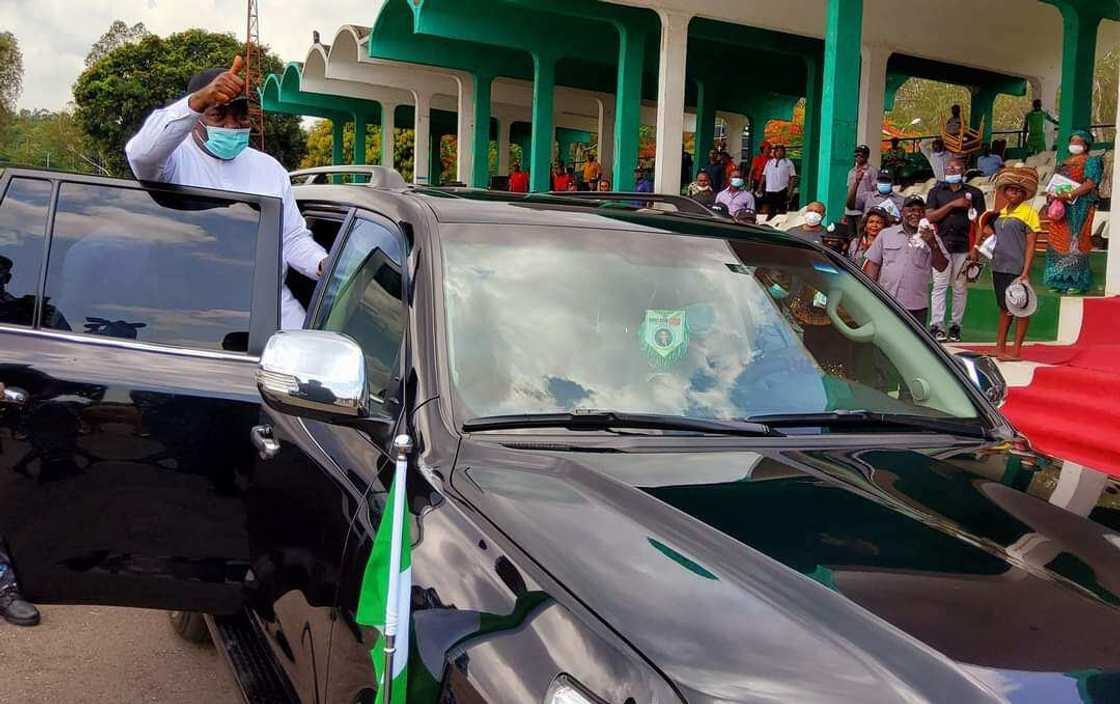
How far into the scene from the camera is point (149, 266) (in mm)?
3482

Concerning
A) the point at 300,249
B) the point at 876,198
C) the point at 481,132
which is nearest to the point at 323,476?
the point at 300,249

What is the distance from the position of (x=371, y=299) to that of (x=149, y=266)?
0.99 m

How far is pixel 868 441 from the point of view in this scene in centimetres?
252

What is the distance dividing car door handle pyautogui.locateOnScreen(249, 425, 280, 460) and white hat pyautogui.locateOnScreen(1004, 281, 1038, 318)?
7.63 meters

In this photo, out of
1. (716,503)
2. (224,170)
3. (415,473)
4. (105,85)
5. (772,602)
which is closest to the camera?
(772,602)

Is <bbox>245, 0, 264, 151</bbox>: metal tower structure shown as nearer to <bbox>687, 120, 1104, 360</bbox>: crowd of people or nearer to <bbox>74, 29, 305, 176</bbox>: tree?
<bbox>74, 29, 305, 176</bbox>: tree

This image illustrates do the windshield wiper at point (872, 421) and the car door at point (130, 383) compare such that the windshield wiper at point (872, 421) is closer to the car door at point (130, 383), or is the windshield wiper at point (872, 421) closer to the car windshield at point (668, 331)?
the car windshield at point (668, 331)

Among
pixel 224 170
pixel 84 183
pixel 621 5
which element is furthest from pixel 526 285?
pixel 621 5

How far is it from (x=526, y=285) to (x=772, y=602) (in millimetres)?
1250

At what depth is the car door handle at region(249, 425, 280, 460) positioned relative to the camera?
2.94 m

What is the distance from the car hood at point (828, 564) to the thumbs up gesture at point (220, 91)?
2.29m

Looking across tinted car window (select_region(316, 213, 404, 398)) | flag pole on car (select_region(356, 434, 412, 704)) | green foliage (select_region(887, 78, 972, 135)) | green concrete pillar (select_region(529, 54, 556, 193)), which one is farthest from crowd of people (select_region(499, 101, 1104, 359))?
green foliage (select_region(887, 78, 972, 135))

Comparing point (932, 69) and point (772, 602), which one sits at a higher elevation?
point (932, 69)

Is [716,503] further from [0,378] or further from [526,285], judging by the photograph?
[0,378]
